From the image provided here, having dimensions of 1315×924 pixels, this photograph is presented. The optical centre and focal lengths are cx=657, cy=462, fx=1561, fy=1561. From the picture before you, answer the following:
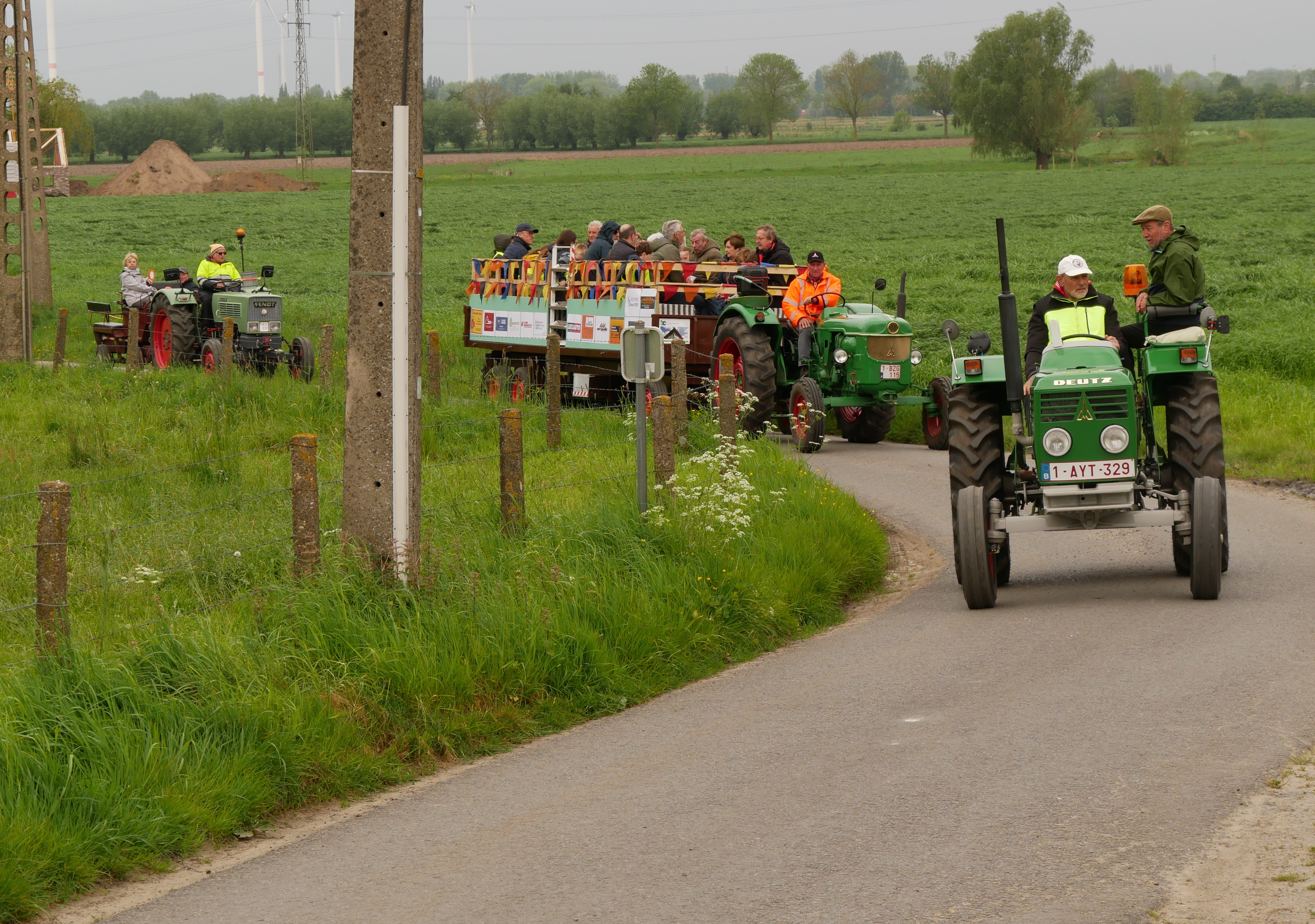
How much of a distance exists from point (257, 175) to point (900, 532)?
99262 millimetres

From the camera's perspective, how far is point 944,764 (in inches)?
268

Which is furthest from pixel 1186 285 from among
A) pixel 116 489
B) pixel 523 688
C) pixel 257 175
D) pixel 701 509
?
pixel 257 175

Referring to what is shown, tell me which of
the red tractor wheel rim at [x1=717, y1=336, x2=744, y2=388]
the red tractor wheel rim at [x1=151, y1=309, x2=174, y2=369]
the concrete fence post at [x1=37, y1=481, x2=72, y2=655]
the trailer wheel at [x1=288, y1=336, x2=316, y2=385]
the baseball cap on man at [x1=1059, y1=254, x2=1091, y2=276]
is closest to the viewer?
the concrete fence post at [x1=37, y1=481, x2=72, y2=655]

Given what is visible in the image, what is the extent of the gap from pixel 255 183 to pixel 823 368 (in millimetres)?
93997

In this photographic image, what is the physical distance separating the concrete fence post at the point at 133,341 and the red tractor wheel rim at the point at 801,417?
11.4 meters

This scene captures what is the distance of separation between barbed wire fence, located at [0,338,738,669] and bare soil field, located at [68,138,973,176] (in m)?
119

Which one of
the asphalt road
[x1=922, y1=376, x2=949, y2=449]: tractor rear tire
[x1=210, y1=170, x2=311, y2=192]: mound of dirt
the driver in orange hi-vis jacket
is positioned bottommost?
A: the asphalt road

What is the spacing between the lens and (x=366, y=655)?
7.49m

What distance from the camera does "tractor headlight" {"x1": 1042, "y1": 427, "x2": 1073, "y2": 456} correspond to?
10273 millimetres

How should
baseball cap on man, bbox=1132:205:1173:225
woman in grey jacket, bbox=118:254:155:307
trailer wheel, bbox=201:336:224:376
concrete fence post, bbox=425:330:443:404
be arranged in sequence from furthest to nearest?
woman in grey jacket, bbox=118:254:155:307 → trailer wheel, bbox=201:336:224:376 → concrete fence post, bbox=425:330:443:404 → baseball cap on man, bbox=1132:205:1173:225

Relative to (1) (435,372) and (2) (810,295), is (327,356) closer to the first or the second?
(1) (435,372)

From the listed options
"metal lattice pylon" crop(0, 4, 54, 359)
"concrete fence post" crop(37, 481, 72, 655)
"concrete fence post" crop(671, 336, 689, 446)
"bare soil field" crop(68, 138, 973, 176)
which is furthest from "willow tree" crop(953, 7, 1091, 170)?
"concrete fence post" crop(37, 481, 72, 655)

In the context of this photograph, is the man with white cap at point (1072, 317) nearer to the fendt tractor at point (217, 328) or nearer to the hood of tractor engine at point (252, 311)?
the fendt tractor at point (217, 328)

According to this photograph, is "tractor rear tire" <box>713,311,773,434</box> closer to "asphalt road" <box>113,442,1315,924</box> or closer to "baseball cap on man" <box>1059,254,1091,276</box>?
"baseball cap on man" <box>1059,254,1091,276</box>
